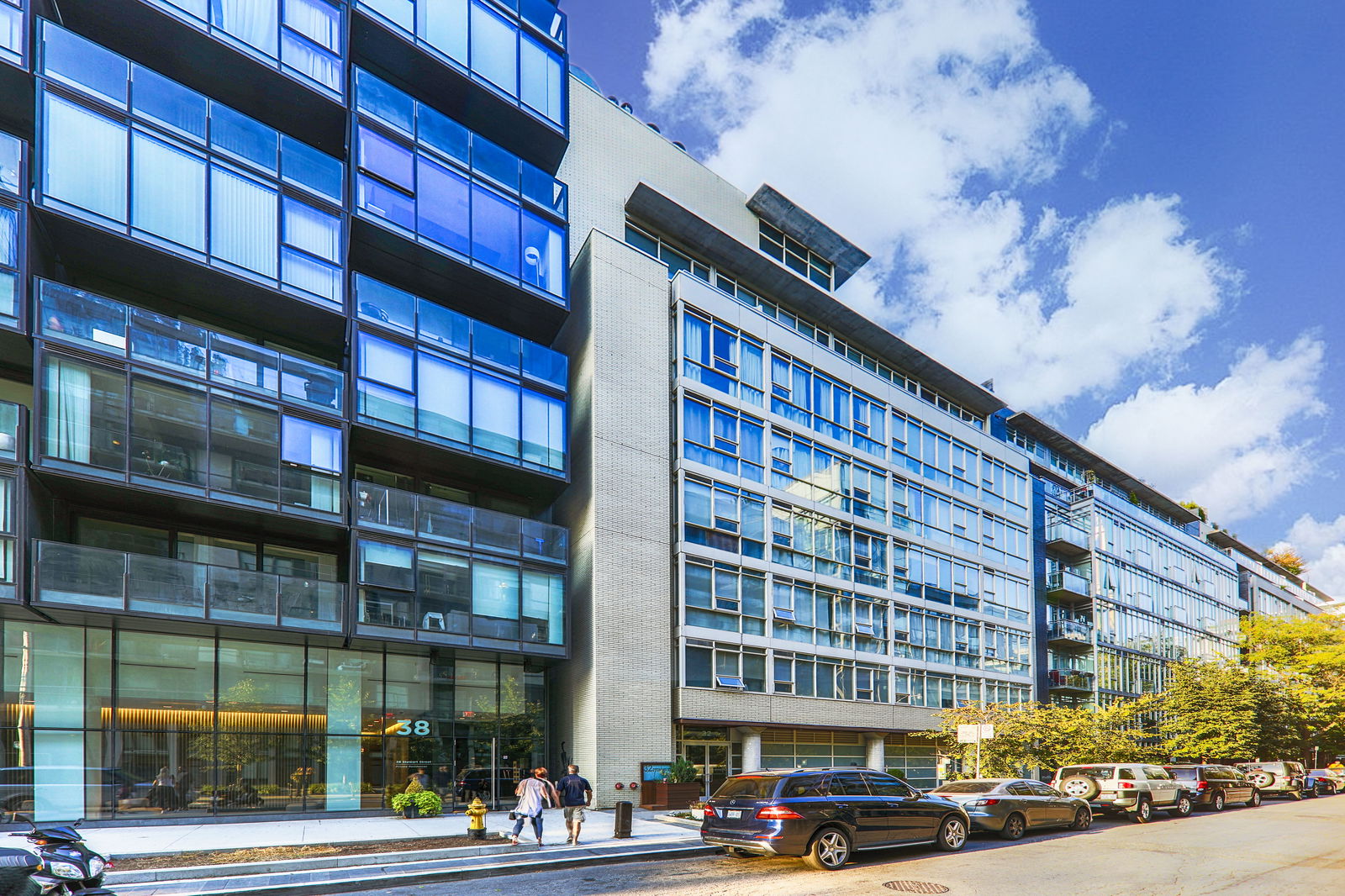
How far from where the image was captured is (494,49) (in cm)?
2642

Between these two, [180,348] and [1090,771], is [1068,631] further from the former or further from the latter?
[180,348]

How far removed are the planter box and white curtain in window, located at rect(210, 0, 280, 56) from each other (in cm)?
2046

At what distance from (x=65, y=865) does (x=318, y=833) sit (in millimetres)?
7419

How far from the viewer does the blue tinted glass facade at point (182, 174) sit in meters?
18.7

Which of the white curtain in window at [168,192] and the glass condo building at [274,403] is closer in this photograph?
the glass condo building at [274,403]

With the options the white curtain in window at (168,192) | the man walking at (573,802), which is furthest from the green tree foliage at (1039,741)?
the white curtain in window at (168,192)

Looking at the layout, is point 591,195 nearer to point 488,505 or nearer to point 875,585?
point 488,505

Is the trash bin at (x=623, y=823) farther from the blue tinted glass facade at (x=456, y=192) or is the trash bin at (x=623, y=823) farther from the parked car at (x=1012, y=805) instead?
the blue tinted glass facade at (x=456, y=192)

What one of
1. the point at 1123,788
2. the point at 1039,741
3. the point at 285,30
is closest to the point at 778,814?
the point at 1123,788

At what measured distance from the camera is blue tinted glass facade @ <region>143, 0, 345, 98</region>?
68.2 ft

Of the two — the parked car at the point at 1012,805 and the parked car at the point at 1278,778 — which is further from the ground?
the parked car at the point at 1012,805

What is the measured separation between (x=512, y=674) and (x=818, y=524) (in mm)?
13128

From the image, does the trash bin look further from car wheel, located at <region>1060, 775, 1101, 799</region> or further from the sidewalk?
car wheel, located at <region>1060, 775, 1101, 799</region>

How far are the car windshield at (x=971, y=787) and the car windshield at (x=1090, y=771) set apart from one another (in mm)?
5991
